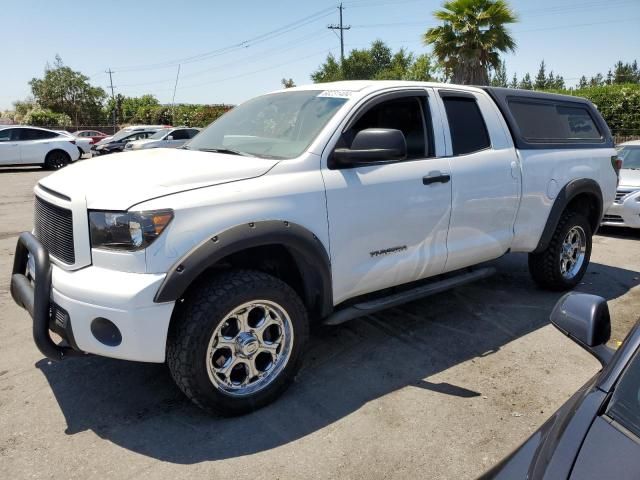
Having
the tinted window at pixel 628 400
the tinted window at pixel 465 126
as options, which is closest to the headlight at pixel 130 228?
the tinted window at pixel 628 400

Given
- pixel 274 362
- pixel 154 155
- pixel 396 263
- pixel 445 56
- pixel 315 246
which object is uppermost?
pixel 445 56

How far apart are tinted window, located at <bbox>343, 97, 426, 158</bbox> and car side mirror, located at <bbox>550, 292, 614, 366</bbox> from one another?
220 centimetres

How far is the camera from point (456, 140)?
13.8 feet

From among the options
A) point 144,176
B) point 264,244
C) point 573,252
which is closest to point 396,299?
point 264,244

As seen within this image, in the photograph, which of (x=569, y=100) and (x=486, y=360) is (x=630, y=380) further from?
(x=569, y=100)

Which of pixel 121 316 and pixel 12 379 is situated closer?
pixel 121 316

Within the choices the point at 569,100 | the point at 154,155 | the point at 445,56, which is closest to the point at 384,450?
the point at 154,155

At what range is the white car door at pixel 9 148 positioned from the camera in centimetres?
1773

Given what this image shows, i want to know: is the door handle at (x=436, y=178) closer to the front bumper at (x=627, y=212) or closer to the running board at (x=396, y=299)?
the running board at (x=396, y=299)

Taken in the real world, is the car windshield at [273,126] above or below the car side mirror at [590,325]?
above

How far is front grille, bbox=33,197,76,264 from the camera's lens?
2953mm

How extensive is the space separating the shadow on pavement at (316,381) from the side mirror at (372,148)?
1.45m

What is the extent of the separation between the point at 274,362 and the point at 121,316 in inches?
38.5

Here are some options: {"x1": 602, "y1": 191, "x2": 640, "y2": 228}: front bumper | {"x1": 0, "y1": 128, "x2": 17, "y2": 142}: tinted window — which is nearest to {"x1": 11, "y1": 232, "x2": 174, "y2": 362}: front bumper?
{"x1": 602, "y1": 191, "x2": 640, "y2": 228}: front bumper
